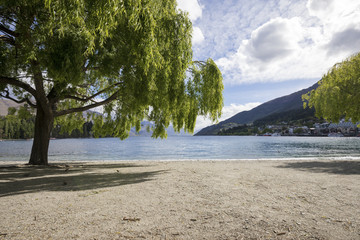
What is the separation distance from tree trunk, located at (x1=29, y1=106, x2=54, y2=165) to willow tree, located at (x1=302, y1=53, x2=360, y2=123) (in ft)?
65.3

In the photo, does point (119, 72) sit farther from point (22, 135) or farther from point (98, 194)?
point (22, 135)

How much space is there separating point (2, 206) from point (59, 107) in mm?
13095

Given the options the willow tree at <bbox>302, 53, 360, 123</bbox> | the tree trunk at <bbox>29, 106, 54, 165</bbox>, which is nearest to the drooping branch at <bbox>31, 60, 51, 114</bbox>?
the tree trunk at <bbox>29, 106, 54, 165</bbox>

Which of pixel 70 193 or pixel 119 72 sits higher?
pixel 119 72

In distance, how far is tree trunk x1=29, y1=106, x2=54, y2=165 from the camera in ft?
40.7

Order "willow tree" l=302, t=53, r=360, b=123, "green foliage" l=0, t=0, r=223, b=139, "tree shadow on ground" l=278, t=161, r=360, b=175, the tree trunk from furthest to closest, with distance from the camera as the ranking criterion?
"willow tree" l=302, t=53, r=360, b=123 → the tree trunk → "tree shadow on ground" l=278, t=161, r=360, b=175 → "green foliage" l=0, t=0, r=223, b=139

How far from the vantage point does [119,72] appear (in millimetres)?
9891

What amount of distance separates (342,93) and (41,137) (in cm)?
2133

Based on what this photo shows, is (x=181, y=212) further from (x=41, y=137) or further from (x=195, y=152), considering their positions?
(x=195, y=152)

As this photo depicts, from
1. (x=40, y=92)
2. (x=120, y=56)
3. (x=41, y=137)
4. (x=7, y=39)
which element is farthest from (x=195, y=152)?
(x=7, y=39)

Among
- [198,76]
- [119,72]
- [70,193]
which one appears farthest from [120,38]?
[70,193]

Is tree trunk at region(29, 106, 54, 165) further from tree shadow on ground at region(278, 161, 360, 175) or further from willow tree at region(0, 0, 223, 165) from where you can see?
tree shadow on ground at region(278, 161, 360, 175)

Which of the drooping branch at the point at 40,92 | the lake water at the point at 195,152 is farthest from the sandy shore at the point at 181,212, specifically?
the lake water at the point at 195,152

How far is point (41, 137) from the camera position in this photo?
1241 centimetres
